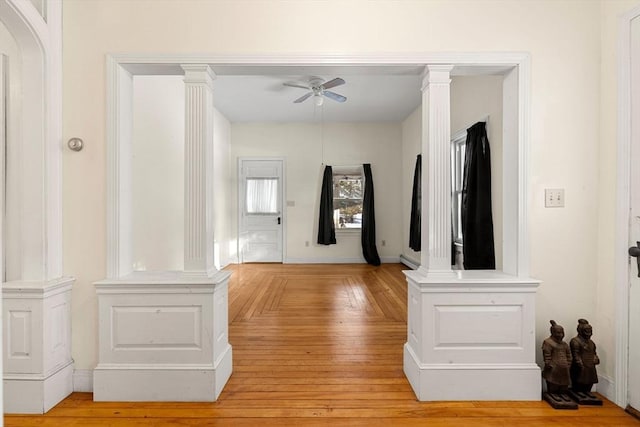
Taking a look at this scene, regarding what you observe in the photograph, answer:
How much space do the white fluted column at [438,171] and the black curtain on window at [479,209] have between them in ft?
4.21

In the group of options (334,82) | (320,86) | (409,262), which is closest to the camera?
(334,82)

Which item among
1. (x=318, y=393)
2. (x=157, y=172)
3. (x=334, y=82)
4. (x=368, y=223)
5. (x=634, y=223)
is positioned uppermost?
(x=334, y=82)

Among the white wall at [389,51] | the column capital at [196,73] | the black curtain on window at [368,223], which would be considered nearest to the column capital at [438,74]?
the white wall at [389,51]

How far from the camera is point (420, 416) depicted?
1.96 meters

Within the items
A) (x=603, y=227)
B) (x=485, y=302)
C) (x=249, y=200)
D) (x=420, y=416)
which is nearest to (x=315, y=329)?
(x=420, y=416)

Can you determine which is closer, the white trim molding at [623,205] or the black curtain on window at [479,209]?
the white trim molding at [623,205]

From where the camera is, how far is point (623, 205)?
2.05 m

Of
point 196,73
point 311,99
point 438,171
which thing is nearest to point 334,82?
point 311,99

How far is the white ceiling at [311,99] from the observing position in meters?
4.55

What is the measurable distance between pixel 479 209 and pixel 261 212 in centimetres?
447

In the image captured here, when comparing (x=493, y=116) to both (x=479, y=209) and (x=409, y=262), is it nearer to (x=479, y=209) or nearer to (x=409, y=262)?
(x=479, y=209)

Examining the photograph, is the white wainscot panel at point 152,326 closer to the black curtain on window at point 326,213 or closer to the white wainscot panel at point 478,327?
the white wainscot panel at point 478,327

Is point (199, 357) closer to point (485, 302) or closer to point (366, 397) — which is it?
point (366, 397)

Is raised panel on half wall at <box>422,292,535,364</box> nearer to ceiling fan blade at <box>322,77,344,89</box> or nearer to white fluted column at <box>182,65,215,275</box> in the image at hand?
white fluted column at <box>182,65,215,275</box>
